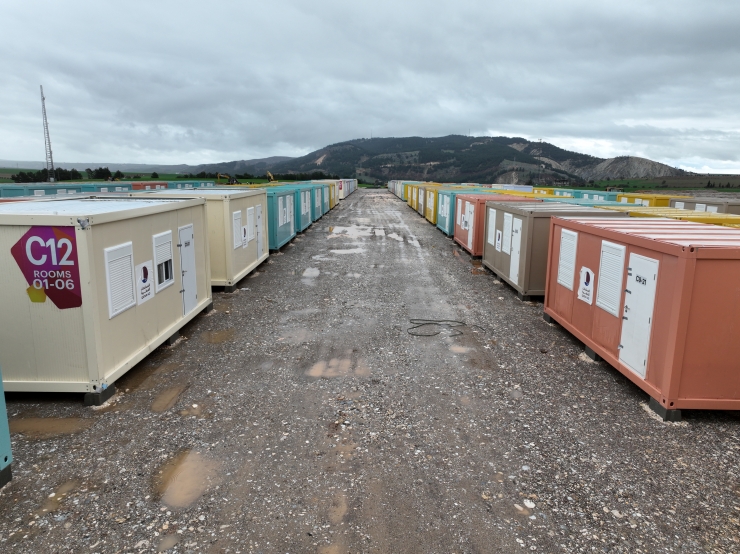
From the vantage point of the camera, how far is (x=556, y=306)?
933 cm

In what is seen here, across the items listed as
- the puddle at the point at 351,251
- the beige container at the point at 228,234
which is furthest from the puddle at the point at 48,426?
the puddle at the point at 351,251

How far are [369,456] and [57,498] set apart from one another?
275cm

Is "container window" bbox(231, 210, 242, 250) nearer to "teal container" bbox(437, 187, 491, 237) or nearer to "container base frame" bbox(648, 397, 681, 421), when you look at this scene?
"container base frame" bbox(648, 397, 681, 421)

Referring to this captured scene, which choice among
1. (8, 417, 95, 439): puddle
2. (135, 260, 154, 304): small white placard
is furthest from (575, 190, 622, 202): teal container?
(8, 417, 95, 439): puddle

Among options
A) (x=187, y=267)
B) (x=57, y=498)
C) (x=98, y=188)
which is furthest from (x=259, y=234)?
(x=98, y=188)

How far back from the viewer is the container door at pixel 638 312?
20.4ft

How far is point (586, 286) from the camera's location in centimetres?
803

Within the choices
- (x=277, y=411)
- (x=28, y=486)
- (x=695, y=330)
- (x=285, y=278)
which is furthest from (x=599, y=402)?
(x=285, y=278)

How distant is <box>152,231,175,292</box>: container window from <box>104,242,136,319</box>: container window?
76 centimetres

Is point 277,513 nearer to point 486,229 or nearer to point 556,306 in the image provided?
point 556,306

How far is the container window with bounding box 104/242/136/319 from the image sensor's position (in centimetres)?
633

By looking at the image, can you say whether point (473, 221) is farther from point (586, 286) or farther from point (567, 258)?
point (586, 286)

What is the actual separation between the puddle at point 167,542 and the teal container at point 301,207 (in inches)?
708

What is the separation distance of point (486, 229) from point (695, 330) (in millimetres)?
9765
